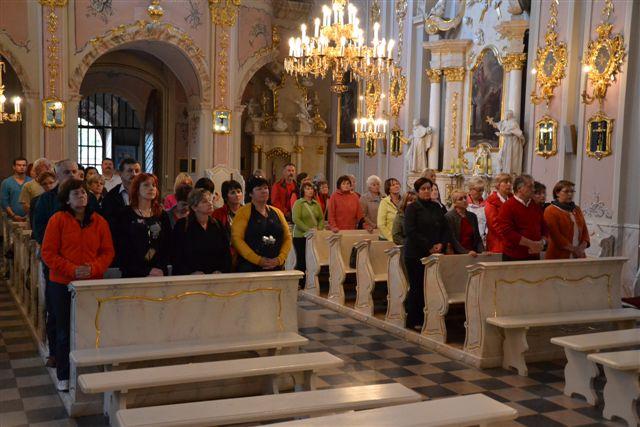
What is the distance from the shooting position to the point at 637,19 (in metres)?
9.16

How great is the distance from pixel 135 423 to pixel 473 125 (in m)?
10.3

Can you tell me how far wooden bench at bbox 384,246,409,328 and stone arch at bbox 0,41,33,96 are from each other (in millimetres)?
8840

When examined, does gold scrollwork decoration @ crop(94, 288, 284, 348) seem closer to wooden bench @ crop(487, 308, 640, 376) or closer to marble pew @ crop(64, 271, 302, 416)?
marble pew @ crop(64, 271, 302, 416)

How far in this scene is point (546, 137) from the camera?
420 inches

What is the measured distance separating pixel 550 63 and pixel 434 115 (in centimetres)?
318

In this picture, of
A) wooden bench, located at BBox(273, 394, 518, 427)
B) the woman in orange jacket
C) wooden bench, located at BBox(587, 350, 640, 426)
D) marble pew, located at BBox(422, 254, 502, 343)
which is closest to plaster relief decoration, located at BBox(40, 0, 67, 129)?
marble pew, located at BBox(422, 254, 502, 343)

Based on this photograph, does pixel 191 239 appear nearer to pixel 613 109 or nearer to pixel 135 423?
pixel 135 423

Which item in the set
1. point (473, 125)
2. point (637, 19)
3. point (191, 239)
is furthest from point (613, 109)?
point (191, 239)

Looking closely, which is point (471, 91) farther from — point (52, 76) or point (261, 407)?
point (261, 407)

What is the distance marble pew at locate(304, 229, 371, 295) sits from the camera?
916 centimetres

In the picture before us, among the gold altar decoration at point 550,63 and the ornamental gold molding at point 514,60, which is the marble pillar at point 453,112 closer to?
the ornamental gold molding at point 514,60

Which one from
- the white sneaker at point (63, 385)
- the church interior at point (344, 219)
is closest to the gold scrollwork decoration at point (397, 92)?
the church interior at point (344, 219)

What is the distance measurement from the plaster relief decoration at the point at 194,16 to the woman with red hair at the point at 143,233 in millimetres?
10056

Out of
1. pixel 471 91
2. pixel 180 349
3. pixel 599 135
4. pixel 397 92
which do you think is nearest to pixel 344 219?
pixel 599 135
